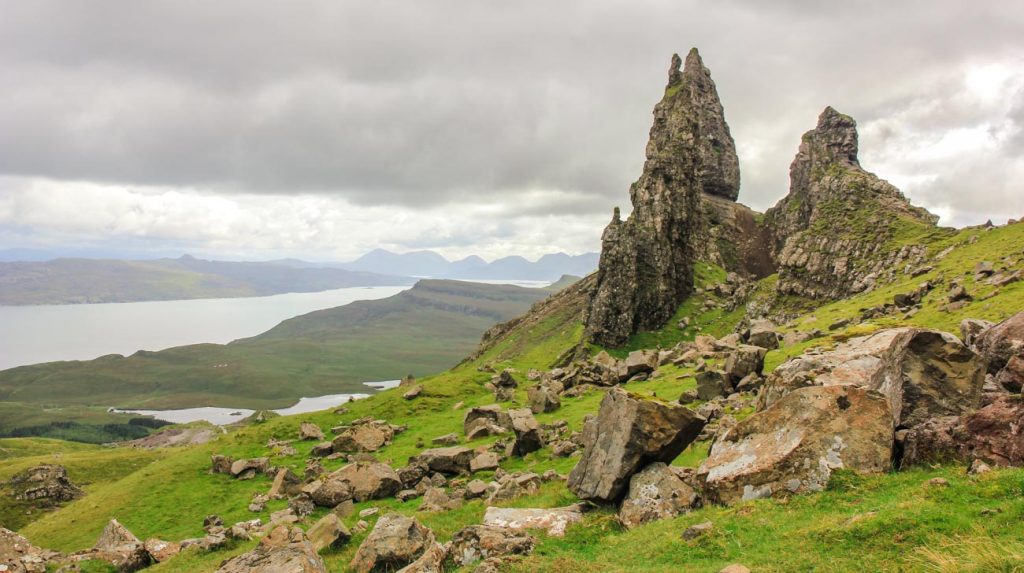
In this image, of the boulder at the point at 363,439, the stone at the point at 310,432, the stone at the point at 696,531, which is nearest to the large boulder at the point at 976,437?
the stone at the point at 696,531

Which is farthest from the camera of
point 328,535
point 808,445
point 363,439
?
point 363,439

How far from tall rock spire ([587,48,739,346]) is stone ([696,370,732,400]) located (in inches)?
3029

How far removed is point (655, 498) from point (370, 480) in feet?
81.9

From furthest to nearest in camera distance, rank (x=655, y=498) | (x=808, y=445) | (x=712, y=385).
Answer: (x=712, y=385) → (x=655, y=498) → (x=808, y=445)

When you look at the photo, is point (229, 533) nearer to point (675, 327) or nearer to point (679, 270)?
point (675, 327)

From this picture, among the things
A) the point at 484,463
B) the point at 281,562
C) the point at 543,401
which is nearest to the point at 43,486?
the point at 484,463

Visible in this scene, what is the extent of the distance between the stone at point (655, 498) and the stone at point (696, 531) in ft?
9.89

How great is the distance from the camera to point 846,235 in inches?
4296

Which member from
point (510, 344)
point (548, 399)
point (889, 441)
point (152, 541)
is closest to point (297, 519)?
point (152, 541)

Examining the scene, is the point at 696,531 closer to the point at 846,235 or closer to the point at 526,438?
the point at 526,438

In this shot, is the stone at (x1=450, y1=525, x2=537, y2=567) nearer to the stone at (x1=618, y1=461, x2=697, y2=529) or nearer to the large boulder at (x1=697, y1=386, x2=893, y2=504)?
the stone at (x1=618, y1=461, x2=697, y2=529)

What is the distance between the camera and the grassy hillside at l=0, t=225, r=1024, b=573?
12555 millimetres

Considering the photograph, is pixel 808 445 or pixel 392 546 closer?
pixel 808 445

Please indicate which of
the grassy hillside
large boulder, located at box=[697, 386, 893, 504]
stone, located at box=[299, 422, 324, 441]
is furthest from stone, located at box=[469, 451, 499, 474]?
stone, located at box=[299, 422, 324, 441]
